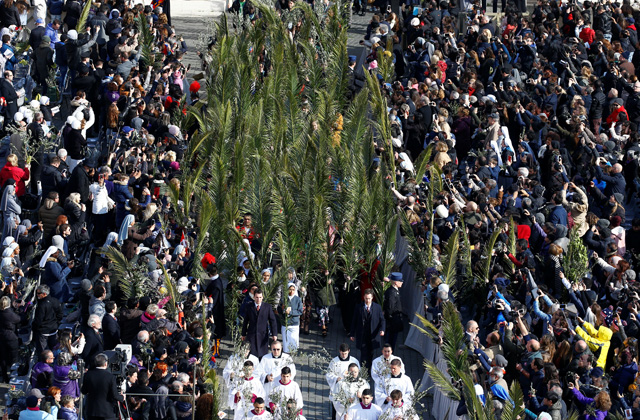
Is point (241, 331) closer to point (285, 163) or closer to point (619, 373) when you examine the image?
point (285, 163)

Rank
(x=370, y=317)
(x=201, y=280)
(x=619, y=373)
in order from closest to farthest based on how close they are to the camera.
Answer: (x=619, y=373)
(x=370, y=317)
(x=201, y=280)

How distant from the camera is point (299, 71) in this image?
27844 millimetres

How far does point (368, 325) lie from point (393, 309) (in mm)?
794

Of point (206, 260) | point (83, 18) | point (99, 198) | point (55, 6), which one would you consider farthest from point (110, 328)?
point (55, 6)

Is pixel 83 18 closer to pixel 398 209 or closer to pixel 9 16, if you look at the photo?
pixel 9 16

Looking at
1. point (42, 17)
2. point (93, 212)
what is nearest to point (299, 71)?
point (42, 17)

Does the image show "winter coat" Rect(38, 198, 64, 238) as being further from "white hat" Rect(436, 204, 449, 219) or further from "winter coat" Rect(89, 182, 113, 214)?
"white hat" Rect(436, 204, 449, 219)

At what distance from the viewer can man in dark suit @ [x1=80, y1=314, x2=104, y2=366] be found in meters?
17.5

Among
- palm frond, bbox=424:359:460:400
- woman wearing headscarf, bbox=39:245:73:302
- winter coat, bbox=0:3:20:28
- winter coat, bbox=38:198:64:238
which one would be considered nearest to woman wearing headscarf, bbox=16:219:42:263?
winter coat, bbox=38:198:64:238

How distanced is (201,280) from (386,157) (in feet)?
16.6

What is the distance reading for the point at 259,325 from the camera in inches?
749

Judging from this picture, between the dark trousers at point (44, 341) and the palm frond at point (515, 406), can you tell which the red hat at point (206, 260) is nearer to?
the dark trousers at point (44, 341)

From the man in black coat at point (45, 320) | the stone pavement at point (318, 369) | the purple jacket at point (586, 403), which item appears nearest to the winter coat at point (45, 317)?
the man in black coat at point (45, 320)

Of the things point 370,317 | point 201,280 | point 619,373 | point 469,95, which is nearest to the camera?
point 619,373
